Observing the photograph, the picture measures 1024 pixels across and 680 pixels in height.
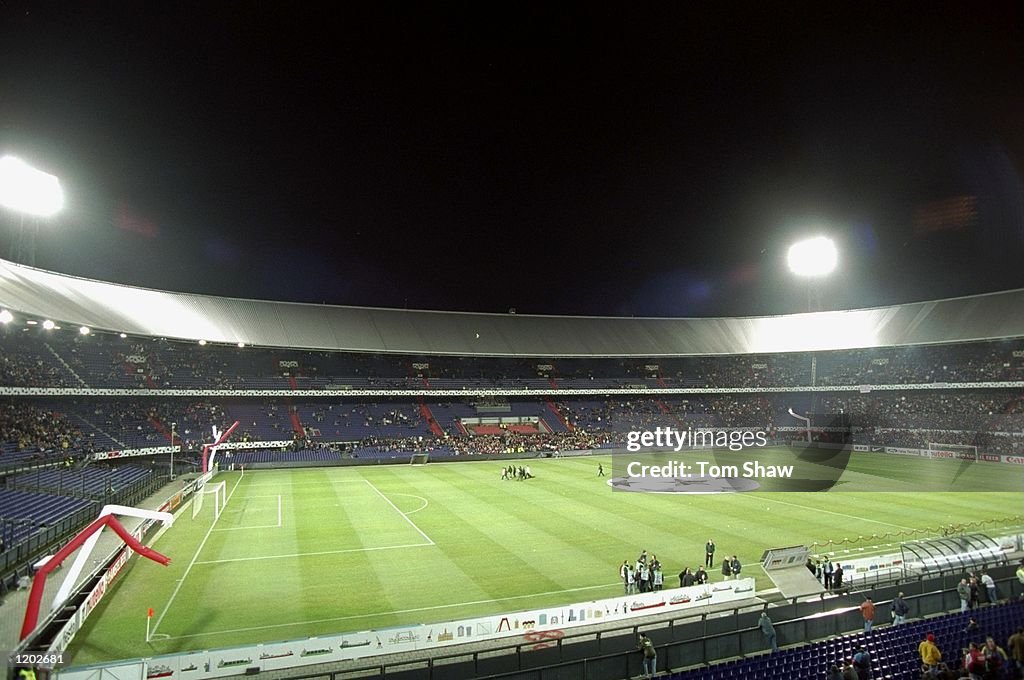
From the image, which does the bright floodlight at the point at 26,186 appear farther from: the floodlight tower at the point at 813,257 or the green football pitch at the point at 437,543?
the floodlight tower at the point at 813,257

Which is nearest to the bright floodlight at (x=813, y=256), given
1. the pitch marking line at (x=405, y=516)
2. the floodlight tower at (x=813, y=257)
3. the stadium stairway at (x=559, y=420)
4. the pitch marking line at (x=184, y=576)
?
the floodlight tower at (x=813, y=257)

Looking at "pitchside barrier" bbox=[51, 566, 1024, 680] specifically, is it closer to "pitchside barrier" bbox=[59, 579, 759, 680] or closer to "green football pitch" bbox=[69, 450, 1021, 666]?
"pitchside barrier" bbox=[59, 579, 759, 680]

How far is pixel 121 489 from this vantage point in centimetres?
3234

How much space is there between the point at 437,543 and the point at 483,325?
5235cm

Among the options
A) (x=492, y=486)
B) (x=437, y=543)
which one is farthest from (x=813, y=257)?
(x=437, y=543)

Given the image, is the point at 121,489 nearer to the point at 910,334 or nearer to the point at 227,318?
the point at 227,318

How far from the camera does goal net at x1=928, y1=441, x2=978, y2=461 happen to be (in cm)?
5383

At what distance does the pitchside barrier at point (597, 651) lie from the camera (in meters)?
12.6

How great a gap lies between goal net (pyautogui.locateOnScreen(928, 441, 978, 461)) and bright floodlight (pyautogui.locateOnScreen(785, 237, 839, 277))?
69.1ft

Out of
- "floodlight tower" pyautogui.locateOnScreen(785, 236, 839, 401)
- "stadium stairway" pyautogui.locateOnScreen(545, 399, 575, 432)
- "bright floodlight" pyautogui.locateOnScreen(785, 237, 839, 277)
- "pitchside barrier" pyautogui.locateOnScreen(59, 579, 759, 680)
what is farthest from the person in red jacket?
"stadium stairway" pyautogui.locateOnScreen(545, 399, 575, 432)

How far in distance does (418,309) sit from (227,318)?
2351 cm

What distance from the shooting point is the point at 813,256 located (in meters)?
63.5

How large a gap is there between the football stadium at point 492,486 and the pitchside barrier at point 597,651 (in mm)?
83

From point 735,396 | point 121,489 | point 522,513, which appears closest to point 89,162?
point 121,489
